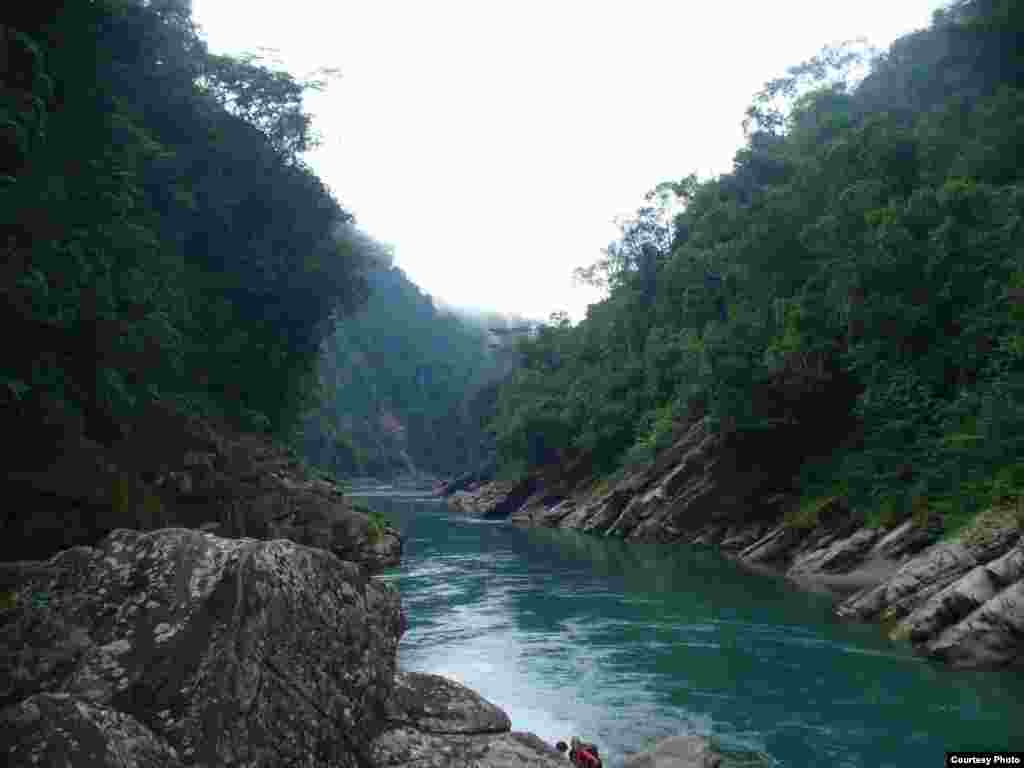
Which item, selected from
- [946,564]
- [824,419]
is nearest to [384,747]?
[946,564]

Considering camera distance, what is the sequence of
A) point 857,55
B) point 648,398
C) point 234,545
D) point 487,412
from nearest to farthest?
1. point 234,545
2. point 648,398
3. point 857,55
4. point 487,412

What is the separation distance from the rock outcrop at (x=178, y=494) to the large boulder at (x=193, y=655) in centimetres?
623

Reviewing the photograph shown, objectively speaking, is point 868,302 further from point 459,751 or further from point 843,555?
point 459,751

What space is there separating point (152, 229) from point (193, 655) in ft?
89.1

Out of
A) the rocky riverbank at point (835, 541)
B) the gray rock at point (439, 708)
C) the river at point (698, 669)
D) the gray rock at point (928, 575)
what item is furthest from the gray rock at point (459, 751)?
the gray rock at point (928, 575)

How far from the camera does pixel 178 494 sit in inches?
883

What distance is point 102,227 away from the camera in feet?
53.2

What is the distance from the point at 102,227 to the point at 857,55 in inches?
3388

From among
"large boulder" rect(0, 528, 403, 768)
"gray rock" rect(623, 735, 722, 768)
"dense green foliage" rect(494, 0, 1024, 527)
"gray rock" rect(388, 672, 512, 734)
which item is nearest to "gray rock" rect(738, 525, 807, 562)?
"dense green foliage" rect(494, 0, 1024, 527)

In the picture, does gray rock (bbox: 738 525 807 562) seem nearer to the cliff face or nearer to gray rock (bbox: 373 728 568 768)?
gray rock (bbox: 373 728 568 768)

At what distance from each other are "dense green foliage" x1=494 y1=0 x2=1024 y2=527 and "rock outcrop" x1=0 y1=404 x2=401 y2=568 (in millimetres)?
21983

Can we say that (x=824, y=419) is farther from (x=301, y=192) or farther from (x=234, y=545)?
(x=234, y=545)

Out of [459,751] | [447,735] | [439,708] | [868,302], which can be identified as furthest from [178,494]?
[868,302]

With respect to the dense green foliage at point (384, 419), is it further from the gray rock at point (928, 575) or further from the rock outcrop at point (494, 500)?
the gray rock at point (928, 575)
